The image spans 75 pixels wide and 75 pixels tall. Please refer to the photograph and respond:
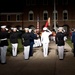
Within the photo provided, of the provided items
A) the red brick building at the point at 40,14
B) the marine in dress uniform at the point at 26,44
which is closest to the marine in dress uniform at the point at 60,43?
the marine in dress uniform at the point at 26,44

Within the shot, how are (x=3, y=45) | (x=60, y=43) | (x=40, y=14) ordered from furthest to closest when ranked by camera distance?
(x=40, y=14)
(x=60, y=43)
(x=3, y=45)

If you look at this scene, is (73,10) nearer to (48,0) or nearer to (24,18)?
(48,0)

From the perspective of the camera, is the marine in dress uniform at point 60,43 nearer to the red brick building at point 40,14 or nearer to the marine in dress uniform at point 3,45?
the marine in dress uniform at point 3,45

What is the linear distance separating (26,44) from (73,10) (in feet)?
194

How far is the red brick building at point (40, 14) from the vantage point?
7762cm

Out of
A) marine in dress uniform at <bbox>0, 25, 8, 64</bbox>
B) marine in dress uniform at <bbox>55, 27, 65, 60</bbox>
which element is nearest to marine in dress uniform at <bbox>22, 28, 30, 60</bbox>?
marine in dress uniform at <bbox>55, 27, 65, 60</bbox>

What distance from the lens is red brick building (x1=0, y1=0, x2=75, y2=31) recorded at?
7762 cm

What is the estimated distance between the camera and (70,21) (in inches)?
3031

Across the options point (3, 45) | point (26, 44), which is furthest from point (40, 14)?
point (3, 45)

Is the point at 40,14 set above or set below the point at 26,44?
above

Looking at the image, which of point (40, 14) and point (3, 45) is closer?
point (3, 45)

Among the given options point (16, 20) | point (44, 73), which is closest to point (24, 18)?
point (16, 20)

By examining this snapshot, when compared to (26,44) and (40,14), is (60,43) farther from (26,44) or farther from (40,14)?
(40,14)

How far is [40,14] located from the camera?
3088 inches
